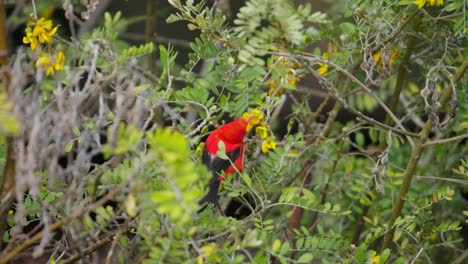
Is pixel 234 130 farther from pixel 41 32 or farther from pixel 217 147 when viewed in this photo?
pixel 41 32

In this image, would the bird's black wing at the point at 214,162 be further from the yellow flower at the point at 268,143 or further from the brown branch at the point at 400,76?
the brown branch at the point at 400,76

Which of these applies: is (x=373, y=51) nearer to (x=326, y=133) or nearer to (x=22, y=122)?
(x=326, y=133)

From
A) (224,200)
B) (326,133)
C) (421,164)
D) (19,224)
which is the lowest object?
(421,164)

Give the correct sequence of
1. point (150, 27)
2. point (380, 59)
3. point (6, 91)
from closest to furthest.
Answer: point (6, 91), point (380, 59), point (150, 27)

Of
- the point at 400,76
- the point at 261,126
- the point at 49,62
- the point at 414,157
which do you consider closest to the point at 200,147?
the point at 261,126

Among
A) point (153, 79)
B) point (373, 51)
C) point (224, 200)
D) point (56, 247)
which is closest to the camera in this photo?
point (56, 247)

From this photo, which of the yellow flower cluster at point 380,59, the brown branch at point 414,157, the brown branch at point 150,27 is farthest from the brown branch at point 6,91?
the brown branch at point 150,27

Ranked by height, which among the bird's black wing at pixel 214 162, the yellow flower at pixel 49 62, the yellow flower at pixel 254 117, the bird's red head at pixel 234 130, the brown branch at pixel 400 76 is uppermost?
the yellow flower at pixel 49 62

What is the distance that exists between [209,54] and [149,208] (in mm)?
748

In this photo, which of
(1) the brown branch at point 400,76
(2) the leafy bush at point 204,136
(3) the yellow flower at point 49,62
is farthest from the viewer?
(1) the brown branch at point 400,76

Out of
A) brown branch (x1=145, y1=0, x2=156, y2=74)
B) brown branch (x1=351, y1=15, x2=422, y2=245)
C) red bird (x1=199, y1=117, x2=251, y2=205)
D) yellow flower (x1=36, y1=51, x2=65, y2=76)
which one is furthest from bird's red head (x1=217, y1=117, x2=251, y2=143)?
brown branch (x1=145, y1=0, x2=156, y2=74)

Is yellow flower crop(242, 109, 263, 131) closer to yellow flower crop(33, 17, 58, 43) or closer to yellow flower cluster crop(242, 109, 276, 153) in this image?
yellow flower cluster crop(242, 109, 276, 153)

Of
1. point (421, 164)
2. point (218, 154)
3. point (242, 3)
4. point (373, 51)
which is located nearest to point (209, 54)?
point (218, 154)

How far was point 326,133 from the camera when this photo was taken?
2.56 metres
